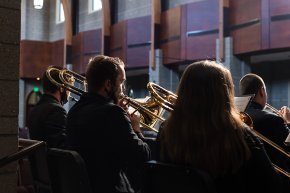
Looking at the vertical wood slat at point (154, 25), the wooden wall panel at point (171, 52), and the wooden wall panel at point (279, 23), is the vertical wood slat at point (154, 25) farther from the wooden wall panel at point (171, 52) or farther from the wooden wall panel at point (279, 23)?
the wooden wall panel at point (279, 23)

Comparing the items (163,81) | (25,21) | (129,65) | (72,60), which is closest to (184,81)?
(163,81)

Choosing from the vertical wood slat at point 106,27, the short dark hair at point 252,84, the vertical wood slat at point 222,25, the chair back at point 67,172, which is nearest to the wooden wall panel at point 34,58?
the vertical wood slat at point 106,27

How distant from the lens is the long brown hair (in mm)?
1980

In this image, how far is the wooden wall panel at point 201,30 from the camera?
394 inches

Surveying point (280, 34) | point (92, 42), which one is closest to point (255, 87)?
point (280, 34)

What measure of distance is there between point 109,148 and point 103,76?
498mm

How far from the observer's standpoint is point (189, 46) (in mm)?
10656

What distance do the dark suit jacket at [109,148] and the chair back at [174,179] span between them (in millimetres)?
431

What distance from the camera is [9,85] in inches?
87.6

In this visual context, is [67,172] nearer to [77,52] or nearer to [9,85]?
[9,85]

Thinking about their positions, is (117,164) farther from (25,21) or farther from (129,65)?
(25,21)

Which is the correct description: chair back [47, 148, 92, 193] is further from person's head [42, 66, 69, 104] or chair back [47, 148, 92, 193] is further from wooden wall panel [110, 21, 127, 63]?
wooden wall panel [110, 21, 127, 63]

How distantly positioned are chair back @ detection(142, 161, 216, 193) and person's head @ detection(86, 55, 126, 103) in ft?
2.72

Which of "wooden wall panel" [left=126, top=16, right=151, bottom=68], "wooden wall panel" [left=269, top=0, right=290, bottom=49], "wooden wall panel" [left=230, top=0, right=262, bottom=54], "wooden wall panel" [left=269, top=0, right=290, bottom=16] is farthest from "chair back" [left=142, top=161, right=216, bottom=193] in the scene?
"wooden wall panel" [left=126, top=16, right=151, bottom=68]
